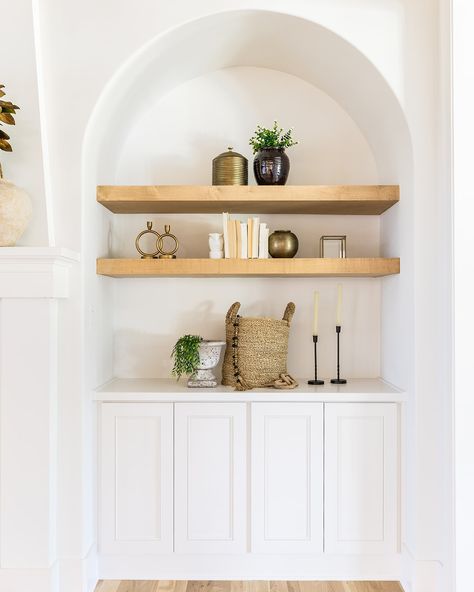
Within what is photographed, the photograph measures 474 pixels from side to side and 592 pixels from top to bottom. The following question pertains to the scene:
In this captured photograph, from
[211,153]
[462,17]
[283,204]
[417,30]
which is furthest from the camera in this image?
[211,153]

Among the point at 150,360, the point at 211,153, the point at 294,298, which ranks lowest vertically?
the point at 150,360

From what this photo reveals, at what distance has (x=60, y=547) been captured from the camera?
228cm

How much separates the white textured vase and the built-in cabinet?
2.76 ft

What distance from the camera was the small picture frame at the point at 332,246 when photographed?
8.96ft

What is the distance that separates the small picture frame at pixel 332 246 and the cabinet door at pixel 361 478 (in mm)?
752

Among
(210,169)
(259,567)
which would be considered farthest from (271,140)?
(259,567)

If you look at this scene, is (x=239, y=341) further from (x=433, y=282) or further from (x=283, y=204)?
(x=433, y=282)

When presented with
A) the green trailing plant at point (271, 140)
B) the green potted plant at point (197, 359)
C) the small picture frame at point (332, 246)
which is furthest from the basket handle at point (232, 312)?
the green trailing plant at point (271, 140)

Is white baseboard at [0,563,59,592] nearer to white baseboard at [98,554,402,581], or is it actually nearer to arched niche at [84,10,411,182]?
white baseboard at [98,554,402,581]

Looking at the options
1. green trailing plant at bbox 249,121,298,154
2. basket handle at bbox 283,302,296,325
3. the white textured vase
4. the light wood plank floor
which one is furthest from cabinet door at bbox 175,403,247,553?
green trailing plant at bbox 249,121,298,154

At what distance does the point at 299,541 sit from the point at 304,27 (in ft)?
7.32

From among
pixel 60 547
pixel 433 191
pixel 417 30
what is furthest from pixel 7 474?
pixel 417 30

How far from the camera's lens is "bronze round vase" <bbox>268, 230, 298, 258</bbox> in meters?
2.63

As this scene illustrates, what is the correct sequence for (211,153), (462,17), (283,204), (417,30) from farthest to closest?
(211,153) → (283,204) → (417,30) → (462,17)
